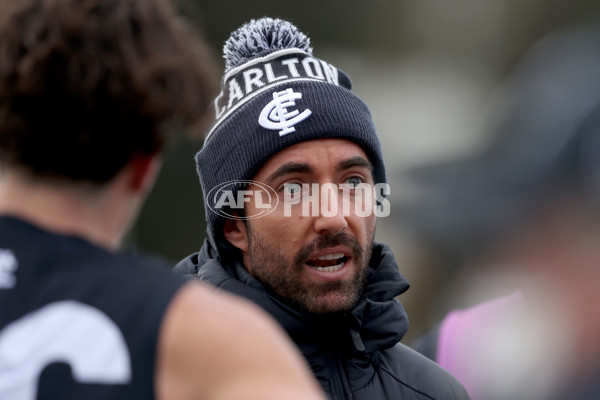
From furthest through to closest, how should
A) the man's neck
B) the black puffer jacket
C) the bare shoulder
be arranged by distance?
the black puffer jacket, the man's neck, the bare shoulder

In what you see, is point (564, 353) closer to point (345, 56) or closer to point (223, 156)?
point (223, 156)

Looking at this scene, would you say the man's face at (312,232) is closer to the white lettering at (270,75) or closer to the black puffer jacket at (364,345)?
the black puffer jacket at (364,345)

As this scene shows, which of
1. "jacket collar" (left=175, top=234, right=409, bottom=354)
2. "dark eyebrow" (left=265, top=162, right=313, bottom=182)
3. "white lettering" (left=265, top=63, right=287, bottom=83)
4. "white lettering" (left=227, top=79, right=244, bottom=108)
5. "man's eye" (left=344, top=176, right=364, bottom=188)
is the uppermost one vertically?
"white lettering" (left=265, top=63, right=287, bottom=83)

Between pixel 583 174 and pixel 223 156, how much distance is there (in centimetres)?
205

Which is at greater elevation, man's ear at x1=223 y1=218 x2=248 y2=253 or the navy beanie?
the navy beanie

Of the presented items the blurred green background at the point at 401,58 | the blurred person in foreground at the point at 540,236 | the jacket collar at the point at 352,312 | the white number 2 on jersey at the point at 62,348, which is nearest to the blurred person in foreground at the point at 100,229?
the white number 2 on jersey at the point at 62,348

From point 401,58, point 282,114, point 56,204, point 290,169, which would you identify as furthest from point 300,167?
point 401,58

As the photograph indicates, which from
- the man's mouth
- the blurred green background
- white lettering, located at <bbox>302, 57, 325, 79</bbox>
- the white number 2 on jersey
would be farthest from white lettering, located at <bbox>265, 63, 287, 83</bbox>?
the blurred green background

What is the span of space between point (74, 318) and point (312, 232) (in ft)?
5.08

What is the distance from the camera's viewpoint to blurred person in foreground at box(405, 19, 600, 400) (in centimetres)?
138

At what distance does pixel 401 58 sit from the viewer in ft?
41.6

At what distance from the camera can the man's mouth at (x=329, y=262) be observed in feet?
10.5

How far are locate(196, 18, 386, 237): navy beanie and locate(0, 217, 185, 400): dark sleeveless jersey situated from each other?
57.2 inches

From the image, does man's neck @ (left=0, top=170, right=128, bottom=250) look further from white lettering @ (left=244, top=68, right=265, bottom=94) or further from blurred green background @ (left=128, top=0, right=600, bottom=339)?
blurred green background @ (left=128, top=0, right=600, bottom=339)
